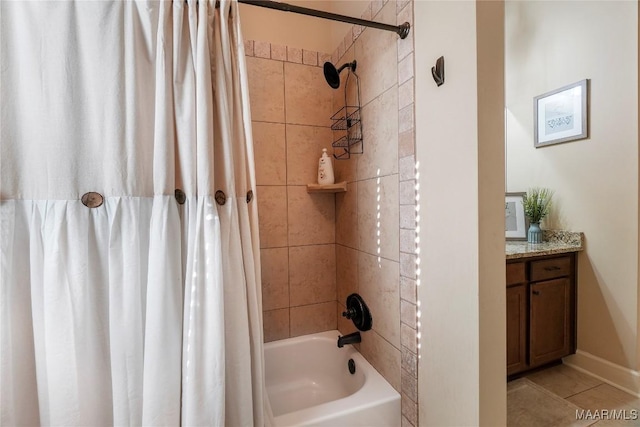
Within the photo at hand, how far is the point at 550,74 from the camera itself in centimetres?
223

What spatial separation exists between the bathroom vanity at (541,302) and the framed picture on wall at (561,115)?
0.73m

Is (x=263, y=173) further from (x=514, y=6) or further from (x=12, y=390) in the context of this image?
(x=514, y=6)

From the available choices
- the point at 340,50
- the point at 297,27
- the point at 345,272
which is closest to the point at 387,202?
the point at 345,272

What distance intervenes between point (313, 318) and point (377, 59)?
5.25 feet

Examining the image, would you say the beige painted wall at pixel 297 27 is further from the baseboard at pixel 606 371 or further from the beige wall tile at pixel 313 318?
the baseboard at pixel 606 371

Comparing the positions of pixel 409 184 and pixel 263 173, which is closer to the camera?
pixel 409 184

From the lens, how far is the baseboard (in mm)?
1823

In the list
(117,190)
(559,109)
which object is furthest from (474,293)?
(559,109)

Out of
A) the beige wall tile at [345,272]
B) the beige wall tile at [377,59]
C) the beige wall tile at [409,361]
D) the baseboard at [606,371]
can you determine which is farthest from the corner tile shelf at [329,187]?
the baseboard at [606,371]

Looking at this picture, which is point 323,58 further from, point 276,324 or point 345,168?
point 276,324

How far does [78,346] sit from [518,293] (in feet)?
7.64

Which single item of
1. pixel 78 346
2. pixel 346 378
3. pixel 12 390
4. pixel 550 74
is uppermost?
pixel 550 74

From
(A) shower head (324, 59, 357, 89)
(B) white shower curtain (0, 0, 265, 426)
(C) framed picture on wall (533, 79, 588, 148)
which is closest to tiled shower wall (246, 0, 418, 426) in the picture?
(A) shower head (324, 59, 357, 89)

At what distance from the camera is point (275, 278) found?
186 centimetres
